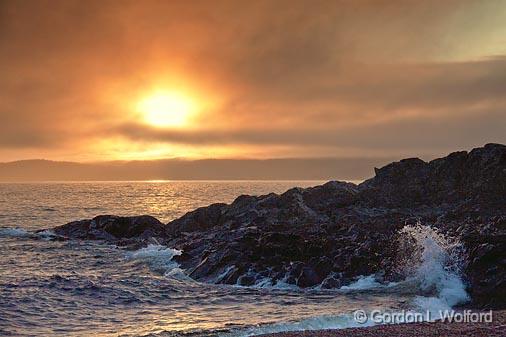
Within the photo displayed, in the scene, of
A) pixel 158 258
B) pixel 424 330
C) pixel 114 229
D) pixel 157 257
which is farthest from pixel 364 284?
pixel 114 229

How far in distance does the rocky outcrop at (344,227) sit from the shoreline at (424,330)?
797cm

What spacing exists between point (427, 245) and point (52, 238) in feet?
139

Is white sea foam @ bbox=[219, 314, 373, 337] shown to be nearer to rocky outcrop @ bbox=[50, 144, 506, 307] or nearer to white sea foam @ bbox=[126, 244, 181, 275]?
rocky outcrop @ bbox=[50, 144, 506, 307]

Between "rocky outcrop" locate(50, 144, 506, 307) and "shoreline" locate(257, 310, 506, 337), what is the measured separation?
314 inches

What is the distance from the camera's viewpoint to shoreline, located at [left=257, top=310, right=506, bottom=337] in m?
14.6

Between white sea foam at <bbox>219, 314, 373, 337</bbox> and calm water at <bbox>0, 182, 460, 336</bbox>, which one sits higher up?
white sea foam at <bbox>219, 314, 373, 337</bbox>

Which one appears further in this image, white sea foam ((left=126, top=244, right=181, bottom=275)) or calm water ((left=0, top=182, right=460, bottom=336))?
white sea foam ((left=126, top=244, right=181, bottom=275))

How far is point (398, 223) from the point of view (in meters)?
42.7

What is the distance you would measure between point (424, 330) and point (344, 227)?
26291 millimetres

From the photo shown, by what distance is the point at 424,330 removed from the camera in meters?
15.4

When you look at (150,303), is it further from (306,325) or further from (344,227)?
(344,227)

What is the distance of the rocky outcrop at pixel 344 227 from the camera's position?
96.8 ft

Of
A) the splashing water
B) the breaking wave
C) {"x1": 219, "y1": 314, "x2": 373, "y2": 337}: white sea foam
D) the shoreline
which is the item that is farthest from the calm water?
the shoreline

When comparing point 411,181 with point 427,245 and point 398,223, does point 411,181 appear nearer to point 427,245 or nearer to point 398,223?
point 398,223
